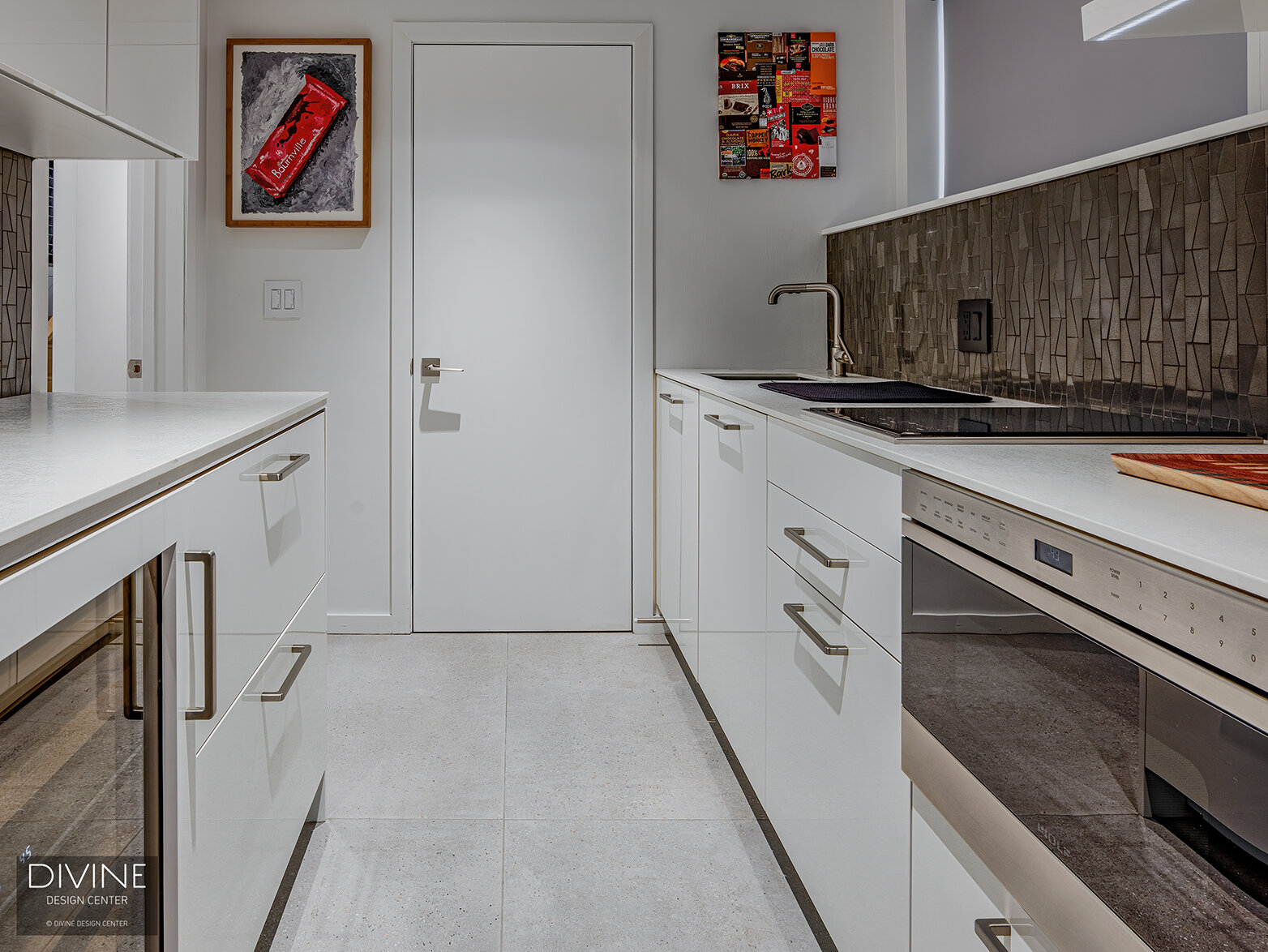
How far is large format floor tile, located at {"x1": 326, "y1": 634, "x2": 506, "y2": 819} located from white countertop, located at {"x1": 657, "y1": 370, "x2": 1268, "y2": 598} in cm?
128

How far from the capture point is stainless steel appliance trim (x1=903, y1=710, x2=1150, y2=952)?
734 mm

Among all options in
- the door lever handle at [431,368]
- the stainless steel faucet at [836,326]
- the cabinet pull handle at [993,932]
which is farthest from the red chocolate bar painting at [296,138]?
the cabinet pull handle at [993,932]

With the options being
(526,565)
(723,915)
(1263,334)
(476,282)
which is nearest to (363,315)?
(476,282)

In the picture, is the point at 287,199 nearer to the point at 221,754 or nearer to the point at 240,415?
the point at 240,415

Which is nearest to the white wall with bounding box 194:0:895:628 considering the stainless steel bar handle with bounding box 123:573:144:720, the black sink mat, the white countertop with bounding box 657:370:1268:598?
the black sink mat

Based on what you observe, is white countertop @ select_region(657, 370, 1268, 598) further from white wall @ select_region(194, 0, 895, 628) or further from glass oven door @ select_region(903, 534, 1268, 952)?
white wall @ select_region(194, 0, 895, 628)

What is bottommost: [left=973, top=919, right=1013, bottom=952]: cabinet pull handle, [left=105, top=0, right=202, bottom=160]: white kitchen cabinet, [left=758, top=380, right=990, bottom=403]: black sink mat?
[left=973, top=919, right=1013, bottom=952]: cabinet pull handle

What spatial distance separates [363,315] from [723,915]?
231 cm

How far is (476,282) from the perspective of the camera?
3270 millimetres

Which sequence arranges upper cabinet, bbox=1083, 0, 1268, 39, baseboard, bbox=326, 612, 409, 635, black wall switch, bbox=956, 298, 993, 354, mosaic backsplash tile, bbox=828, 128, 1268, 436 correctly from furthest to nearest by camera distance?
baseboard, bbox=326, 612, 409, 635
black wall switch, bbox=956, 298, 993, 354
mosaic backsplash tile, bbox=828, 128, 1268, 436
upper cabinet, bbox=1083, 0, 1268, 39

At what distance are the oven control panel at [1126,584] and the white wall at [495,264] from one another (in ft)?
7.84

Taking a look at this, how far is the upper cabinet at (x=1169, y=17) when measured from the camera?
41.8 inches

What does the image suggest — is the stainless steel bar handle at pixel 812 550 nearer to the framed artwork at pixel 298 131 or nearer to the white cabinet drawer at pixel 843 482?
the white cabinet drawer at pixel 843 482

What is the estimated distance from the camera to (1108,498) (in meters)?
0.84
